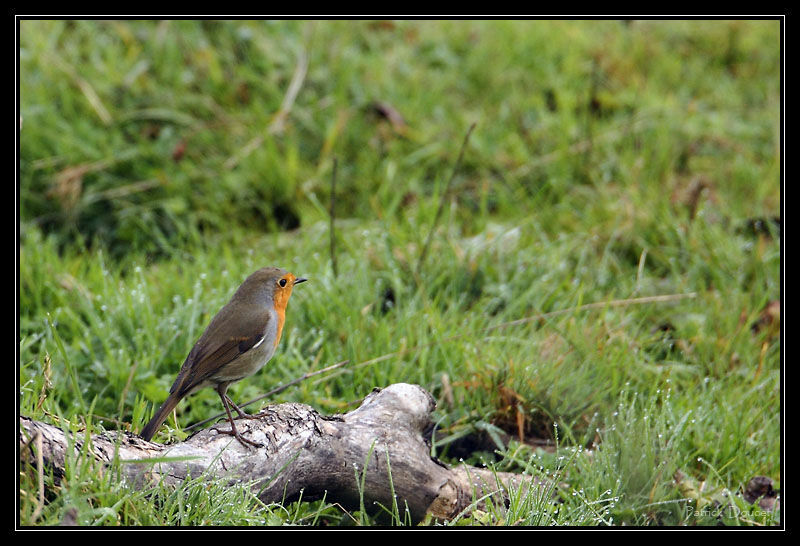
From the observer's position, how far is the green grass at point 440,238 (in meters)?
3.19

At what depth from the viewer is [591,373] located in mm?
3498

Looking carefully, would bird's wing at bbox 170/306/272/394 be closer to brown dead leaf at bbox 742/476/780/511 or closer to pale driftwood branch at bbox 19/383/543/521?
pale driftwood branch at bbox 19/383/543/521

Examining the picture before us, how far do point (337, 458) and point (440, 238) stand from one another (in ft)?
6.69

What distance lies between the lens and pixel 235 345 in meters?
2.77

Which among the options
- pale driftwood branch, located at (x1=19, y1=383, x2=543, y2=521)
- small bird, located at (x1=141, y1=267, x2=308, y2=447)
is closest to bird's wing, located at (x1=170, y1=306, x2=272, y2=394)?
small bird, located at (x1=141, y1=267, x2=308, y2=447)

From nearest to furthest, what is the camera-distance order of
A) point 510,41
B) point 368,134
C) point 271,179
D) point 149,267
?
1. point 149,267
2. point 271,179
3. point 368,134
4. point 510,41

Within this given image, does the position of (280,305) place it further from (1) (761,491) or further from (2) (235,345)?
(1) (761,491)

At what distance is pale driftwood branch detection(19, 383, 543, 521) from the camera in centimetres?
261

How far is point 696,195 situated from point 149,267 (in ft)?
11.1

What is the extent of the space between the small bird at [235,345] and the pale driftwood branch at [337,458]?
0.08 meters

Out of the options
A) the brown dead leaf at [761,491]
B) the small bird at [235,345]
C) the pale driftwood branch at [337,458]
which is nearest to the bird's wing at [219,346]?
the small bird at [235,345]

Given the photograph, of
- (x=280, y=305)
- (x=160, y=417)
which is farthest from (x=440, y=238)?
(x=160, y=417)
